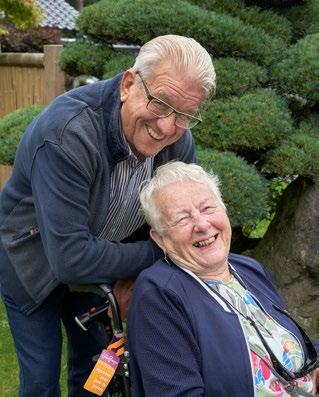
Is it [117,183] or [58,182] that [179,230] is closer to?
[117,183]

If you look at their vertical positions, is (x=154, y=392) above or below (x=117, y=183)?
below

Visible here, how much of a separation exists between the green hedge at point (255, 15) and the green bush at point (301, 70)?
227 millimetres

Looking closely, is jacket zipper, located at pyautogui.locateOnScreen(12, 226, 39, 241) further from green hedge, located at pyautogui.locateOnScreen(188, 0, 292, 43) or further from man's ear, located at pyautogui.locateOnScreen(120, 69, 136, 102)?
green hedge, located at pyautogui.locateOnScreen(188, 0, 292, 43)

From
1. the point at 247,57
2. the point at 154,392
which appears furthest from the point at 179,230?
the point at 247,57

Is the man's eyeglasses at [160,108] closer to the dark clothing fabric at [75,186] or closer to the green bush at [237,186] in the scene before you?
the dark clothing fabric at [75,186]

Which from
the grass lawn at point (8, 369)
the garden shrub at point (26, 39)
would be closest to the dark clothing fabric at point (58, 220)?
the grass lawn at point (8, 369)

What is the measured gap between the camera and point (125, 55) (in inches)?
180

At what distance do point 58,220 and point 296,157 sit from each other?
218 centimetres

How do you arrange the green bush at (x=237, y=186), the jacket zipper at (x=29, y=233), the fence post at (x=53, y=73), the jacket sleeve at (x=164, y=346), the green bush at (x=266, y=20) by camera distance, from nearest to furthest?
the jacket sleeve at (x=164, y=346)
the jacket zipper at (x=29, y=233)
the green bush at (x=237, y=186)
the green bush at (x=266, y=20)
the fence post at (x=53, y=73)

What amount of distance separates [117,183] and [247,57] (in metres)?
2.27

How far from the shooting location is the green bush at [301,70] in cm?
400

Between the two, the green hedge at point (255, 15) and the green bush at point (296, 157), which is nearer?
the green bush at point (296, 157)

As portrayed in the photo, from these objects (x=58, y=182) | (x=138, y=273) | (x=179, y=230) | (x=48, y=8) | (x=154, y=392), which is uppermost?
(x=58, y=182)

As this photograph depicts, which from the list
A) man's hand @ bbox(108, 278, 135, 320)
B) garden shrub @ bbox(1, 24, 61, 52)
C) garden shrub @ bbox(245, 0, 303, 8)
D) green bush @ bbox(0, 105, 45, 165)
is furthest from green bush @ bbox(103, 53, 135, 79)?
garden shrub @ bbox(1, 24, 61, 52)
